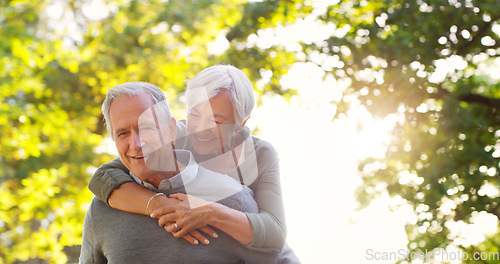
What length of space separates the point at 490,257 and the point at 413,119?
1660mm

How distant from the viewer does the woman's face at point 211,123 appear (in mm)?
1713

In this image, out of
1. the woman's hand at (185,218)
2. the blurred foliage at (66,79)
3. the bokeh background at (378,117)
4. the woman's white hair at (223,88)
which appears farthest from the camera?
the blurred foliage at (66,79)

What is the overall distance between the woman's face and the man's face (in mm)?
441

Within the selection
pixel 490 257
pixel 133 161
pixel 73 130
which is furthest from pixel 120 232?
pixel 73 130

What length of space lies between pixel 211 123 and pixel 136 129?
49 centimetres

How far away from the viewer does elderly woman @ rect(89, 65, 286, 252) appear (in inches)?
48.8

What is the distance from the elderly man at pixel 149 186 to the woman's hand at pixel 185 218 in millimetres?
16

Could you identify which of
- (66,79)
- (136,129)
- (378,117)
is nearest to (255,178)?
(136,129)

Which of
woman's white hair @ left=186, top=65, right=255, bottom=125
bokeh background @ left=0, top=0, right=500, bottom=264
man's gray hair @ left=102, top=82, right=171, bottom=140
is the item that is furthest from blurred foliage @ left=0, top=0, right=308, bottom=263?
man's gray hair @ left=102, top=82, right=171, bottom=140

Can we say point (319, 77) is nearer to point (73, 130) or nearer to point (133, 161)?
point (133, 161)

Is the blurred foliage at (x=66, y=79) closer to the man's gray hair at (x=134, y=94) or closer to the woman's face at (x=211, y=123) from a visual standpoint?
the woman's face at (x=211, y=123)

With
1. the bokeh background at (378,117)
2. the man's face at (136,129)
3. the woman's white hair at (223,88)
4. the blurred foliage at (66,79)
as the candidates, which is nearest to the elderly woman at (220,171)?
the woman's white hair at (223,88)

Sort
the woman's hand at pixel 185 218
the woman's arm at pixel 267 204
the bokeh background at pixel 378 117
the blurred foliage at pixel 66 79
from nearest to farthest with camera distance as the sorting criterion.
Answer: the woman's hand at pixel 185 218 < the woman's arm at pixel 267 204 < the bokeh background at pixel 378 117 < the blurred foliage at pixel 66 79

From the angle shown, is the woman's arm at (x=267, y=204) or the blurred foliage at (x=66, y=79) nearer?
the woman's arm at (x=267, y=204)
